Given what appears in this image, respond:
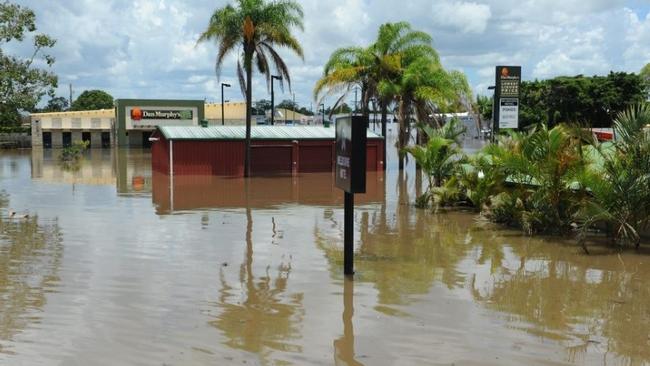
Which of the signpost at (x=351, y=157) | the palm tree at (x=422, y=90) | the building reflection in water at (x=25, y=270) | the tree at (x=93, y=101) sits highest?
the tree at (x=93, y=101)

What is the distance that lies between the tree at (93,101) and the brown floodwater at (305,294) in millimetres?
105171

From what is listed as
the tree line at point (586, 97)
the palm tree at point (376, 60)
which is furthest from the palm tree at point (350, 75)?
the tree line at point (586, 97)

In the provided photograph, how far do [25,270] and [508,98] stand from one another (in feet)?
55.1

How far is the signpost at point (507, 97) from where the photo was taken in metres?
21.5

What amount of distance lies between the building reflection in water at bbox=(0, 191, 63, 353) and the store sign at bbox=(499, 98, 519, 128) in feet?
47.5

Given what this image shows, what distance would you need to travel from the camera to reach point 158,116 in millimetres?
65875

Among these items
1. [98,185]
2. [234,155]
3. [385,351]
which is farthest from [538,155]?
[234,155]

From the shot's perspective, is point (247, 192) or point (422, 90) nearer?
point (247, 192)

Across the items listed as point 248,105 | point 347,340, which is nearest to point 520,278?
point 347,340

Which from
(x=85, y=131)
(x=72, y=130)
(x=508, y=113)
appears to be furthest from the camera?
(x=85, y=131)

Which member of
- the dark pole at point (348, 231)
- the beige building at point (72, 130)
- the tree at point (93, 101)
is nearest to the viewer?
the dark pole at point (348, 231)

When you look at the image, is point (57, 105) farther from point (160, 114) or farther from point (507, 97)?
point (507, 97)

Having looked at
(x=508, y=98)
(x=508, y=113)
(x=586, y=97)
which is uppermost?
(x=586, y=97)

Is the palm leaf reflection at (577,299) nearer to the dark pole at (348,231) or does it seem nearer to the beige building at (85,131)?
the dark pole at (348,231)
